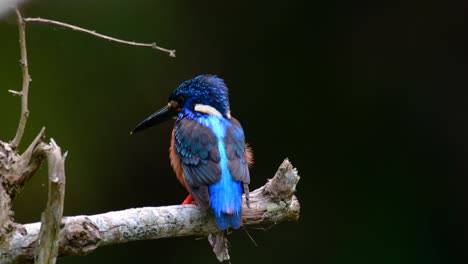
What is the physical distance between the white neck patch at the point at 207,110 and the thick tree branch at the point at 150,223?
70 centimetres

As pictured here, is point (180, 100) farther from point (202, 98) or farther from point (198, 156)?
point (198, 156)

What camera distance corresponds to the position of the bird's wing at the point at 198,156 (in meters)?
3.51

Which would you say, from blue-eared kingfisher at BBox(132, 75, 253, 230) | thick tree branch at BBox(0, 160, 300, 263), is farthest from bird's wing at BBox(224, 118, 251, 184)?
thick tree branch at BBox(0, 160, 300, 263)

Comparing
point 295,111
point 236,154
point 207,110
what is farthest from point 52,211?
point 295,111

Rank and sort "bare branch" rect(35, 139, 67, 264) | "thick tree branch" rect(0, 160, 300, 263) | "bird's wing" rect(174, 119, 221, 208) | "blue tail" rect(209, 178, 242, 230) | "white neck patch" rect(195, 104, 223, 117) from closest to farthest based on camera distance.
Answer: "bare branch" rect(35, 139, 67, 264), "thick tree branch" rect(0, 160, 300, 263), "blue tail" rect(209, 178, 242, 230), "bird's wing" rect(174, 119, 221, 208), "white neck patch" rect(195, 104, 223, 117)

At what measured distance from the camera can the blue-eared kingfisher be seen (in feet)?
11.1

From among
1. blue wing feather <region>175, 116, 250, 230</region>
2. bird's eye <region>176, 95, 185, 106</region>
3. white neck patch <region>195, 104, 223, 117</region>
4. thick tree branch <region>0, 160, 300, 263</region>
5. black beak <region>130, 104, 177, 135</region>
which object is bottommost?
thick tree branch <region>0, 160, 300, 263</region>

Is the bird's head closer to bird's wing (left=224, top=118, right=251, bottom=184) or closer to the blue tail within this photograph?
bird's wing (left=224, top=118, right=251, bottom=184)

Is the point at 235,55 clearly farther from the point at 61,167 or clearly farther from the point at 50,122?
the point at 61,167

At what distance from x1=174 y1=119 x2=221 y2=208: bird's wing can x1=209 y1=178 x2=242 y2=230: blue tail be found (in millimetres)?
30

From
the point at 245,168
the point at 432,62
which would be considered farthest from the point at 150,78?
the point at 245,168

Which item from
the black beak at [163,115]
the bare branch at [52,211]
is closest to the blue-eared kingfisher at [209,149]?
the black beak at [163,115]

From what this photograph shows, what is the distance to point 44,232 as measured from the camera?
2.71 m

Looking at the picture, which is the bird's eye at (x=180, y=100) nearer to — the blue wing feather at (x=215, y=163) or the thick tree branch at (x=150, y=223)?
the blue wing feather at (x=215, y=163)
